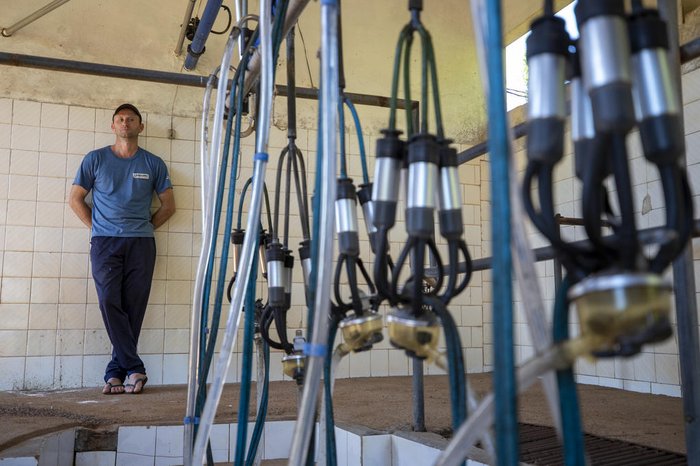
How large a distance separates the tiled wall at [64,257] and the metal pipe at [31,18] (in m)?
0.40

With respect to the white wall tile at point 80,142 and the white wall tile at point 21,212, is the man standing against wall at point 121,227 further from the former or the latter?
the white wall tile at point 21,212

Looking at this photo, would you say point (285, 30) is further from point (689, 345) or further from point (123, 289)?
point (123, 289)

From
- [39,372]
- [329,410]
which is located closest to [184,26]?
[39,372]

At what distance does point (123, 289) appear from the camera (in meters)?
3.64

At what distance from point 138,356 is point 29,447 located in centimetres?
187

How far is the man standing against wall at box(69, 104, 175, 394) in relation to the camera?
11.5ft

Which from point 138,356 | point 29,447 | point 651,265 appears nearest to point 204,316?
point 29,447

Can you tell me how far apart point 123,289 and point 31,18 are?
5.31 ft

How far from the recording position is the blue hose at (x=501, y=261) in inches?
17.6

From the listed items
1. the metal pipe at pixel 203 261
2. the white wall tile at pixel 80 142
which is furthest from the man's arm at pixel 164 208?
the metal pipe at pixel 203 261

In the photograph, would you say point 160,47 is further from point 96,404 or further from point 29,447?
Answer: point 29,447

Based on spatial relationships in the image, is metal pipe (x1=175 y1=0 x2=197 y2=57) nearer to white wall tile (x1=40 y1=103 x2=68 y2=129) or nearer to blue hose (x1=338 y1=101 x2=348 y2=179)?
white wall tile (x1=40 y1=103 x2=68 y2=129)

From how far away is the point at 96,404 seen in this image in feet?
9.39

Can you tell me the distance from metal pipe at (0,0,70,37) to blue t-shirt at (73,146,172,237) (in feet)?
2.64
